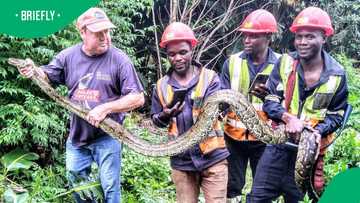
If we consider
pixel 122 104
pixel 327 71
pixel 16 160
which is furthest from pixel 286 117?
pixel 16 160

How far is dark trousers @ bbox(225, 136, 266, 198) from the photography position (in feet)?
14.7

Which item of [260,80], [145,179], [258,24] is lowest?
[145,179]

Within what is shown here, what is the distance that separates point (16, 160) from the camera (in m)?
4.25

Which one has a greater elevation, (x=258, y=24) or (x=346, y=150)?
(x=258, y=24)

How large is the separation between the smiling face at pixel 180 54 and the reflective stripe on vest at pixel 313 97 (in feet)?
2.27

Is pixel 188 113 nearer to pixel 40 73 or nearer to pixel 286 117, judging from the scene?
pixel 286 117

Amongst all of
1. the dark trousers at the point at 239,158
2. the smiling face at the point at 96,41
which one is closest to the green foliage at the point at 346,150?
the dark trousers at the point at 239,158

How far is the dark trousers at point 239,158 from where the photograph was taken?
14.7 ft

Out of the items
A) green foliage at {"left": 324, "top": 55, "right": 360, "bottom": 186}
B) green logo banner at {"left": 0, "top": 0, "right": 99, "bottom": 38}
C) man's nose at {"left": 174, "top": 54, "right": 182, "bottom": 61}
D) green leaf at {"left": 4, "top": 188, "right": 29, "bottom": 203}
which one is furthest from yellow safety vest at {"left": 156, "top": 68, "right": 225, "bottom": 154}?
green foliage at {"left": 324, "top": 55, "right": 360, "bottom": 186}

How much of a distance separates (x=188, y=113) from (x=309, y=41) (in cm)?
100

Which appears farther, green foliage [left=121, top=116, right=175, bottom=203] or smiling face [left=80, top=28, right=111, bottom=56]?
green foliage [left=121, top=116, right=175, bottom=203]

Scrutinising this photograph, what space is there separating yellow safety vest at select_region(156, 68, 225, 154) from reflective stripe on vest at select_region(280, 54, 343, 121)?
1.75 feet

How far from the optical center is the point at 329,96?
3648 millimetres

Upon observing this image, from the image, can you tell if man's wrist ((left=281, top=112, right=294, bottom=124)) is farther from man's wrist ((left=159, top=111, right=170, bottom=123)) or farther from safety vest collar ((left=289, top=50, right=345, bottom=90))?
man's wrist ((left=159, top=111, right=170, bottom=123))
